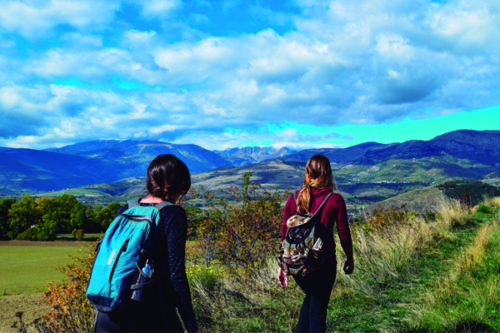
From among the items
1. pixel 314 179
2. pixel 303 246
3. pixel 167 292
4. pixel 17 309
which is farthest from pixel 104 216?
pixel 167 292

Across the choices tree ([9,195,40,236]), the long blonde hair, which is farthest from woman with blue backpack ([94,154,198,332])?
tree ([9,195,40,236])

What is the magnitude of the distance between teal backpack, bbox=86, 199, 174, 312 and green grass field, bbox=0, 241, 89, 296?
14183mm

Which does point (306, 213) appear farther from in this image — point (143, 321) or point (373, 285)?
point (373, 285)

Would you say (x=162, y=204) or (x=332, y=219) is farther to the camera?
(x=332, y=219)

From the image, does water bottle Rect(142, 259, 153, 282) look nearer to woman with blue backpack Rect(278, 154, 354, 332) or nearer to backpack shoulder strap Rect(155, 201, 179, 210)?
backpack shoulder strap Rect(155, 201, 179, 210)

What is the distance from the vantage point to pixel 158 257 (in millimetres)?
2027

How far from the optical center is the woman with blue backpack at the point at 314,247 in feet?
9.34

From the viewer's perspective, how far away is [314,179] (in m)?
3.12

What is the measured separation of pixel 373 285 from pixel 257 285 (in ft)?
6.11

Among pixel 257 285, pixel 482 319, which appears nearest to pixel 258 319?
pixel 257 285

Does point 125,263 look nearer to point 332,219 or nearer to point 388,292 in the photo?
point 332,219

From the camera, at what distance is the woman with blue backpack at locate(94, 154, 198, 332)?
193cm

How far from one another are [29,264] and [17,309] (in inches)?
761

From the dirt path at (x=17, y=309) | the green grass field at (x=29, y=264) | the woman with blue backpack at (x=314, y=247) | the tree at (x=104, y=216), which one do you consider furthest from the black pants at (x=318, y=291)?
the tree at (x=104, y=216)
